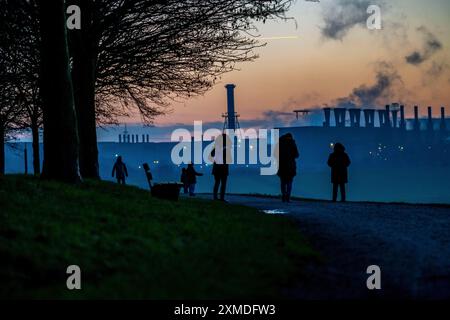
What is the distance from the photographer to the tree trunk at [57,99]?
15.1 metres

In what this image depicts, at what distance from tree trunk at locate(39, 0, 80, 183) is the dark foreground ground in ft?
16.5

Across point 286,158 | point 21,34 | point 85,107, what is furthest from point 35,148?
point 286,158

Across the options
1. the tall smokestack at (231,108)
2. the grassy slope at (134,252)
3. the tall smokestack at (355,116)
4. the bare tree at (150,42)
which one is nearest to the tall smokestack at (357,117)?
the tall smokestack at (355,116)

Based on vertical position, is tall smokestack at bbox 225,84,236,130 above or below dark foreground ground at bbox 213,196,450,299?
above

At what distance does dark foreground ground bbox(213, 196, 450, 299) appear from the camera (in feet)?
24.2

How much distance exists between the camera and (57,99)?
50.3 feet

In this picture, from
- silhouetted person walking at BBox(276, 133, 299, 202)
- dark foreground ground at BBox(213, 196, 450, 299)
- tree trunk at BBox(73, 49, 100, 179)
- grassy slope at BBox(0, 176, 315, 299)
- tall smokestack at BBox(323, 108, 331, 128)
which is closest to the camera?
grassy slope at BBox(0, 176, 315, 299)

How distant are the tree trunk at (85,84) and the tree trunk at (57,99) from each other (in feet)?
13.5

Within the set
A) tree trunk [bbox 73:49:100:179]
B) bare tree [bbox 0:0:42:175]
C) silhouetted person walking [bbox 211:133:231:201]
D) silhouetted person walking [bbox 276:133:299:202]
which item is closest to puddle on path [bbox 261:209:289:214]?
silhouetted person walking [bbox 211:133:231:201]

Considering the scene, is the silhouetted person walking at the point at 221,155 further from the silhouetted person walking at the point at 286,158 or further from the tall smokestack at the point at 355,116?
the tall smokestack at the point at 355,116

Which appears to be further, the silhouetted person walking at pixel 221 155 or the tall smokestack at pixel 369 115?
the tall smokestack at pixel 369 115

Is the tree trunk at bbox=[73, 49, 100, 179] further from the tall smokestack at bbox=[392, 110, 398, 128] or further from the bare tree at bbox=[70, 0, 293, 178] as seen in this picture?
the tall smokestack at bbox=[392, 110, 398, 128]
